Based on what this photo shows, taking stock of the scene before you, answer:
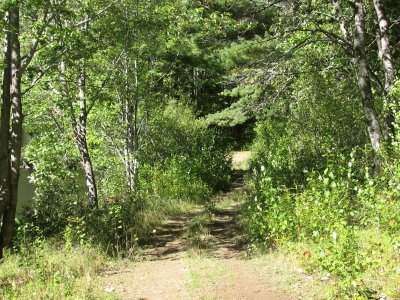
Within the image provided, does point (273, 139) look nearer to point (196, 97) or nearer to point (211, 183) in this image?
point (211, 183)

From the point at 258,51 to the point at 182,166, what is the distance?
5.60 m

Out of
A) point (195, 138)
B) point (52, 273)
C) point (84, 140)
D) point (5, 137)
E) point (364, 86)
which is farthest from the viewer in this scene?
point (195, 138)

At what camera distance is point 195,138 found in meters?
18.0

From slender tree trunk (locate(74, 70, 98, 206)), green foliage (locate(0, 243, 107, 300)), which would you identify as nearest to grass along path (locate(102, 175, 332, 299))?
green foliage (locate(0, 243, 107, 300))

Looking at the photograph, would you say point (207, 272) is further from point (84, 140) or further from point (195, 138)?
point (195, 138)

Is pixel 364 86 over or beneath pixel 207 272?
over

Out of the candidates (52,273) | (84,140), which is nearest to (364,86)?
(52,273)

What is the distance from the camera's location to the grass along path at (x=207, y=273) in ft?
16.4

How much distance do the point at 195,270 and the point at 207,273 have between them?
0.87 ft

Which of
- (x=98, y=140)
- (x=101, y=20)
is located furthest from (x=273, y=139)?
(x=101, y=20)

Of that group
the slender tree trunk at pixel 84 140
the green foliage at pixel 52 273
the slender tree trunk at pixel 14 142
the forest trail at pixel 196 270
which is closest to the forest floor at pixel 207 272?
the forest trail at pixel 196 270

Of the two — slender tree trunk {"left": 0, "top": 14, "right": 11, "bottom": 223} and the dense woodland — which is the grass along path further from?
slender tree trunk {"left": 0, "top": 14, "right": 11, "bottom": 223}

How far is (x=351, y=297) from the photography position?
13.0 ft

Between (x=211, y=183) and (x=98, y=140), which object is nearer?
(x=98, y=140)
